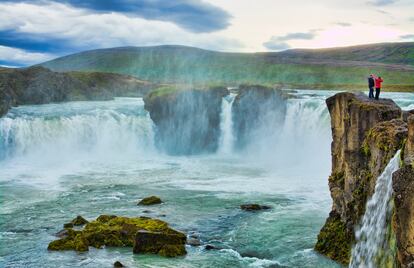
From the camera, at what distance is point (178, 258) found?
3062cm

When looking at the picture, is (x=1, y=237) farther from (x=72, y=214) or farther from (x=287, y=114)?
(x=287, y=114)

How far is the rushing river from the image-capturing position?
104ft

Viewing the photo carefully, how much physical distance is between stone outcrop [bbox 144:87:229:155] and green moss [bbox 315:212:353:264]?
162ft

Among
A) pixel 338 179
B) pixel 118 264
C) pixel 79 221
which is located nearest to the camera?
pixel 118 264

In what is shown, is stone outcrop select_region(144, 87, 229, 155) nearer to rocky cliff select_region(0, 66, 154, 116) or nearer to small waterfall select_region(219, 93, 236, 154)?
small waterfall select_region(219, 93, 236, 154)

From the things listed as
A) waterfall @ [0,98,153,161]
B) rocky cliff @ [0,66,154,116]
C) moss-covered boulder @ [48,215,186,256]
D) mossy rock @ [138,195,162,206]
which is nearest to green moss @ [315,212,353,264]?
moss-covered boulder @ [48,215,186,256]

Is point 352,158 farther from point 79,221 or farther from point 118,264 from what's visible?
point 79,221

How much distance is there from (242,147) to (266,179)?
23.6m

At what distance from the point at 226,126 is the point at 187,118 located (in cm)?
521

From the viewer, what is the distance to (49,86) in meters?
110

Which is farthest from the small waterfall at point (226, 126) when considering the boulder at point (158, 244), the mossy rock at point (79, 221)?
the boulder at point (158, 244)

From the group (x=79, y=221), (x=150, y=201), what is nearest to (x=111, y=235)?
(x=79, y=221)

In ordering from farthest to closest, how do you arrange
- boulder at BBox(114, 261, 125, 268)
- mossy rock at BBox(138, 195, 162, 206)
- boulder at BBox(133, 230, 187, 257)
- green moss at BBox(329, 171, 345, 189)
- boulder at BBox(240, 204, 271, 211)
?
mossy rock at BBox(138, 195, 162, 206)
boulder at BBox(240, 204, 271, 211)
green moss at BBox(329, 171, 345, 189)
boulder at BBox(133, 230, 187, 257)
boulder at BBox(114, 261, 125, 268)

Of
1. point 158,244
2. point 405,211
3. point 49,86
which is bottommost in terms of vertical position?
Answer: point 158,244
